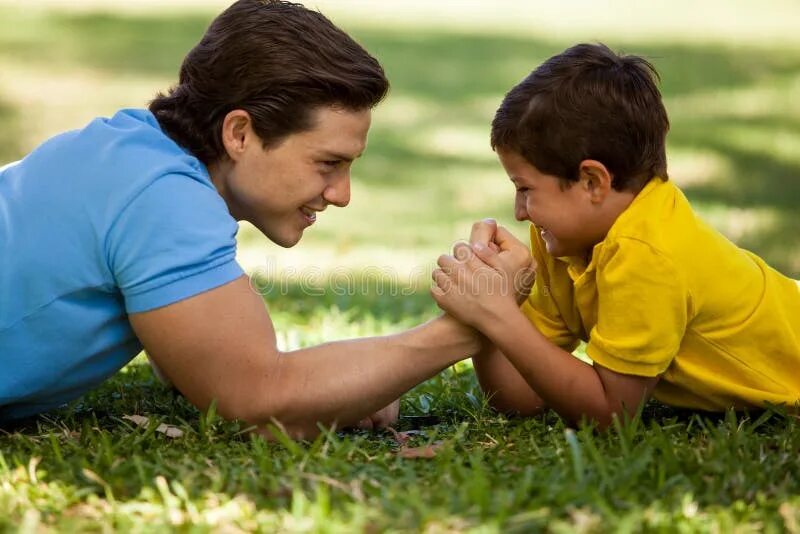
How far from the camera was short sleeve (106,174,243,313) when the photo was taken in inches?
137

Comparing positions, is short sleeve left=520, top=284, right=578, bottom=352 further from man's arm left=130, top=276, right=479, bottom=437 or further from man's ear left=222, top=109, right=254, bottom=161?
man's ear left=222, top=109, right=254, bottom=161

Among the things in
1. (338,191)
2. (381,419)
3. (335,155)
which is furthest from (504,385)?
(335,155)

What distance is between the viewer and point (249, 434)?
12.0 ft

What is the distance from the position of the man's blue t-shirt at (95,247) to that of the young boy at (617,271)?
0.82m

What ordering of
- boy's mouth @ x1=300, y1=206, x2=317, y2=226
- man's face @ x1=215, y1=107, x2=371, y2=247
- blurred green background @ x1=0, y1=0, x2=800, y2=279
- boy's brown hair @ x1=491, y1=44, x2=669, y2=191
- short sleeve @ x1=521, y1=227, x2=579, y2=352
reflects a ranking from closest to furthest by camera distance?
boy's brown hair @ x1=491, y1=44, x2=669, y2=191 < man's face @ x1=215, y1=107, x2=371, y2=247 < boy's mouth @ x1=300, y1=206, x2=317, y2=226 < short sleeve @ x1=521, y1=227, x2=579, y2=352 < blurred green background @ x1=0, y1=0, x2=800, y2=279

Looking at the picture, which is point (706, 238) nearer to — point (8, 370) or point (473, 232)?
point (473, 232)

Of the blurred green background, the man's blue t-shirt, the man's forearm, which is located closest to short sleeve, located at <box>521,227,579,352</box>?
the man's forearm

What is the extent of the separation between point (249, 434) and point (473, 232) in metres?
1.01

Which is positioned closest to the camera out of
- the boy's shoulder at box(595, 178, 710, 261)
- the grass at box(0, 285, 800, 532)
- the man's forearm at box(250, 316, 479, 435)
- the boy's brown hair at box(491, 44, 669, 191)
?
the grass at box(0, 285, 800, 532)

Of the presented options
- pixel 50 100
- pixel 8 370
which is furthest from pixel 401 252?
pixel 50 100

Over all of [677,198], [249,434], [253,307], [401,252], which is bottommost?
[401,252]

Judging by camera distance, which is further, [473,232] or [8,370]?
[473,232]

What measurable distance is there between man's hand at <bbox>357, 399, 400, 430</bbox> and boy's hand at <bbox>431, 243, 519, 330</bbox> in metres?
0.46

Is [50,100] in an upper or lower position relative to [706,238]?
lower
